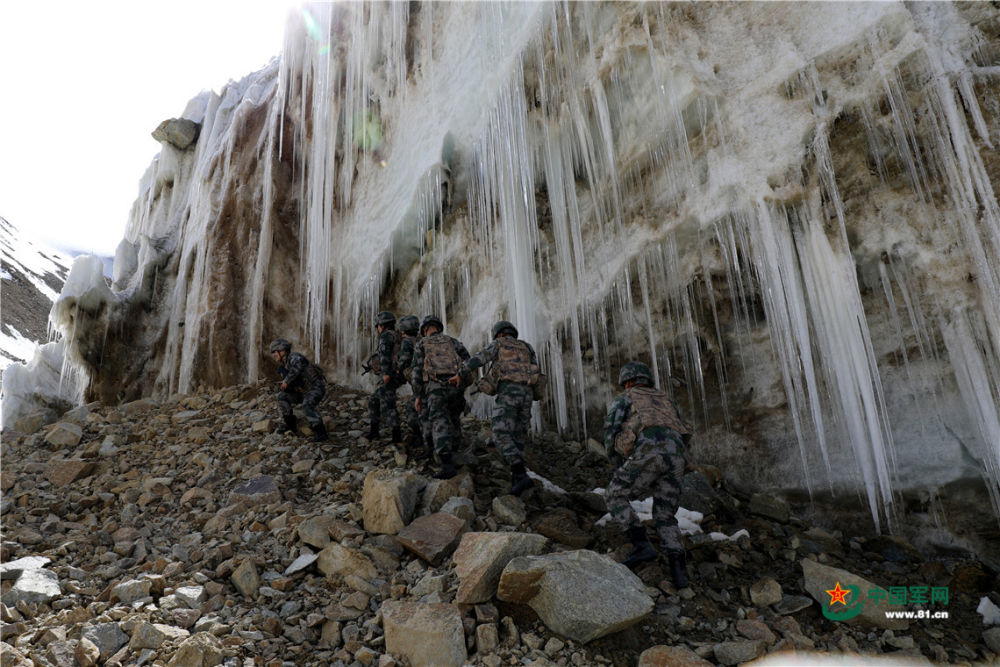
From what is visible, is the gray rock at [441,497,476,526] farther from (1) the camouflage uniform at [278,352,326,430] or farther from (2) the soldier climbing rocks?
(1) the camouflage uniform at [278,352,326,430]

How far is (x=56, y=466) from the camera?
252 inches

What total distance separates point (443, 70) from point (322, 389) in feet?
17.4

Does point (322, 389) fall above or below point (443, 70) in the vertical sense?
below

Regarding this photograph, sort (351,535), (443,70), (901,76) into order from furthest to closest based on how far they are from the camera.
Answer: (443,70)
(901,76)
(351,535)

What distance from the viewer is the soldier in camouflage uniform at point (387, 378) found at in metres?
6.80

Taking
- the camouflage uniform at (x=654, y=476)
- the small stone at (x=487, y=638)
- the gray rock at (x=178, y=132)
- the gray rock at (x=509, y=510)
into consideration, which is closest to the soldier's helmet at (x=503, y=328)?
the gray rock at (x=509, y=510)

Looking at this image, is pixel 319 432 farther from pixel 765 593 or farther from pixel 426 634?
pixel 765 593

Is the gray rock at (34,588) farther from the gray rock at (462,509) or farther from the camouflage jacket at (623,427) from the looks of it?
the camouflage jacket at (623,427)

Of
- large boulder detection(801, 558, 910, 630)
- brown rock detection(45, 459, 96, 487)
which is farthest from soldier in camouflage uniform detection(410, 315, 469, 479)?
brown rock detection(45, 459, 96, 487)

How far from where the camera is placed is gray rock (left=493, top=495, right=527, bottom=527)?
4.60 m

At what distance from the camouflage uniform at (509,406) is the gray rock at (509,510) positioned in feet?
1.48

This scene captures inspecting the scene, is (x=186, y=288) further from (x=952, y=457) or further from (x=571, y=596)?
(x=952, y=457)

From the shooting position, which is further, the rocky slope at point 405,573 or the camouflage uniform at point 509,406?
the camouflage uniform at point 509,406

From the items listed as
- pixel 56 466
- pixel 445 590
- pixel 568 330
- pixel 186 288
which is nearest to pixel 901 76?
pixel 568 330
